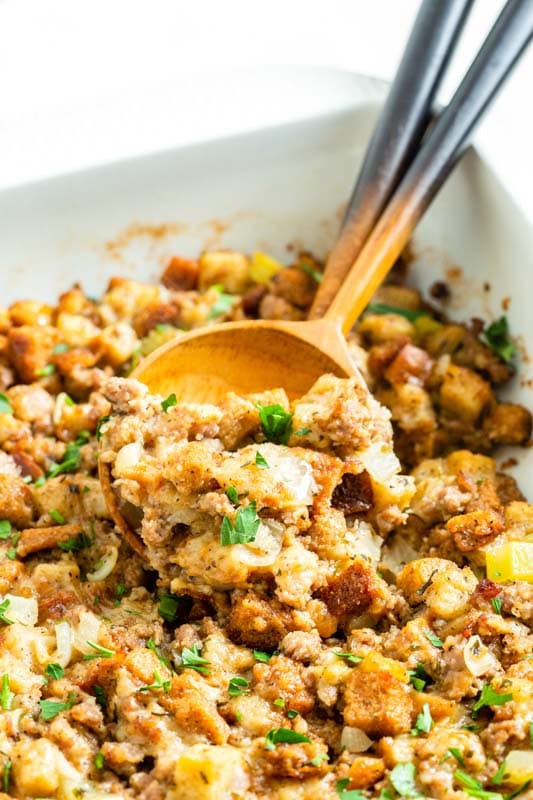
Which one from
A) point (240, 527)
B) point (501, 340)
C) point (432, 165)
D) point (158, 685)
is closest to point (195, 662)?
point (158, 685)

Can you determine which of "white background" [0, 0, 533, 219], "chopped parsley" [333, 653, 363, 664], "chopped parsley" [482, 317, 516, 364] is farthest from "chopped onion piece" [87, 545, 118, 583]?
"chopped parsley" [482, 317, 516, 364]

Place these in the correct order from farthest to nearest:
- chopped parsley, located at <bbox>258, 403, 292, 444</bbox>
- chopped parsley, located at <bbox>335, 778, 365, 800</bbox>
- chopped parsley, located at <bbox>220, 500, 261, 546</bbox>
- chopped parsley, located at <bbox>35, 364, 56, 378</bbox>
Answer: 1. chopped parsley, located at <bbox>35, 364, 56, 378</bbox>
2. chopped parsley, located at <bbox>258, 403, 292, 444</bbox>
3. chopped parsley, located at <bbox>220, 500, 261, 546</bbox>
4. chopped parsley, located at <bbox>335, 778, 365, 800</bbox>

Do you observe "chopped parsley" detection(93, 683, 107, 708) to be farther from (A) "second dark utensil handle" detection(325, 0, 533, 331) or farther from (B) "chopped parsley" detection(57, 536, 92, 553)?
(A) "second dark utensil handle" detection(325, 0, 533, 331)

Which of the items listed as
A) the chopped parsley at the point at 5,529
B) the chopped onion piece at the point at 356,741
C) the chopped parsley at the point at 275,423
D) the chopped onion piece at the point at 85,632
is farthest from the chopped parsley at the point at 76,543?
the chopped onion piece at the point at 356,741

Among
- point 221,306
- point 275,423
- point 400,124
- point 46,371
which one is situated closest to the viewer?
point 275,423

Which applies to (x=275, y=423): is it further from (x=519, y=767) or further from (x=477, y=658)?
(x=519, y=767)

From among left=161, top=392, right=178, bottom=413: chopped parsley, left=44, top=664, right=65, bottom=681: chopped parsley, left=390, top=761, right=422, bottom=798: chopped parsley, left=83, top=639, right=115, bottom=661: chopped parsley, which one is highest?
left=161, top=392, right=178, bottom=413: chopped parsley

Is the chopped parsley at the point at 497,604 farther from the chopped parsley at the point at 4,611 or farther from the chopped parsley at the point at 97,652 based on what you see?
the chopped parsley at the point at 4,611
